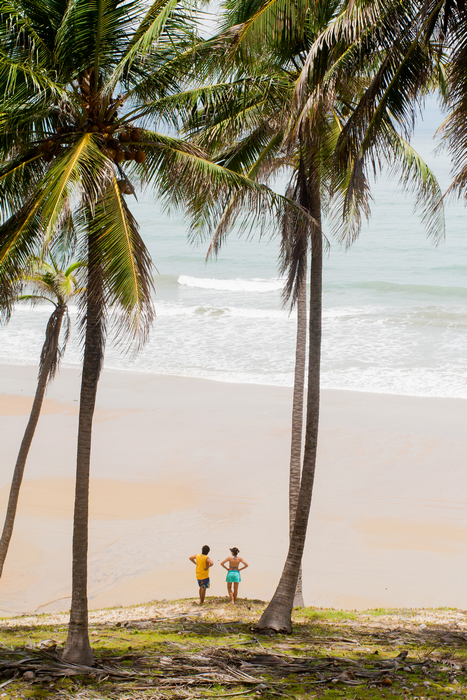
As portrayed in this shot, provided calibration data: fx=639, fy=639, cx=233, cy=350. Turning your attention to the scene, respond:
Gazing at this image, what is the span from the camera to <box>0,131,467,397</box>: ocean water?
26.2m

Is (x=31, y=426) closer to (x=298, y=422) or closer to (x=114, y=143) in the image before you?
(x=298, y=422)

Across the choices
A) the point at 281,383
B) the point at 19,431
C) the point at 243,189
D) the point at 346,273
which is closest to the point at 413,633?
the point at 243,189

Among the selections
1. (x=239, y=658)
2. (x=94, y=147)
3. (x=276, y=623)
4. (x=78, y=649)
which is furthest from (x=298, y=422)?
(x=94, y=147)

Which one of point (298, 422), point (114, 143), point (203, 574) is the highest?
point (114, 143)

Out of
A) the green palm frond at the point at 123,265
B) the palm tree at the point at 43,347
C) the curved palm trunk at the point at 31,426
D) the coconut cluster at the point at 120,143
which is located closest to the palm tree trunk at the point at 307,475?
the coconut cluster at the point at 120,143

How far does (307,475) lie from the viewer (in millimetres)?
8523

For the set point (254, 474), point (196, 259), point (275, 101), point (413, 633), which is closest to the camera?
point (275, 101)

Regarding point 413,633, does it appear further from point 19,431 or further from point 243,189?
point 19,431

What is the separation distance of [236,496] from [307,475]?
7.62 metres

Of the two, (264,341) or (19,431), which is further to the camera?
(264,341)

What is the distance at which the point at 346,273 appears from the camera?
47.4 metres

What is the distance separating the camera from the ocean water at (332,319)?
26.2 m

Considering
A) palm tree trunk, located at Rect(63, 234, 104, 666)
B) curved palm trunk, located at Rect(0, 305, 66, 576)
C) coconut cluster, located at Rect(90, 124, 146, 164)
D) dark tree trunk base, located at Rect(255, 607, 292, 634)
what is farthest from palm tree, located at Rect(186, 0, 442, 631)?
curved palm trunk, located at Rect(0, 305, 66, 576)

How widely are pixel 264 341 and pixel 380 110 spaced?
2500 cm
